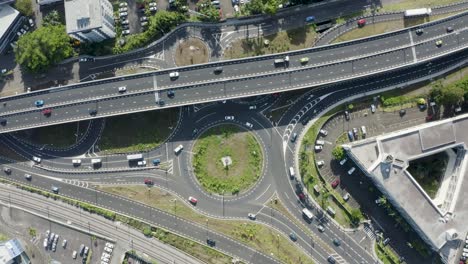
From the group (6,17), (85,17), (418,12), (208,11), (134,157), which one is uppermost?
(418,12)

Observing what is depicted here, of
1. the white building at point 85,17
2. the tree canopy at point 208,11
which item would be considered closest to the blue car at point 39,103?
the white building at point 85,17

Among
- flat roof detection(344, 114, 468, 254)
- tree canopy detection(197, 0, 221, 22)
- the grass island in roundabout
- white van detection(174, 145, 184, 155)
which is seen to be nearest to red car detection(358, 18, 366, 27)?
flat roof detection(344, 114, 468, 254)

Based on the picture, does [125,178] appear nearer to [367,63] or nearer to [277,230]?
[277,230]

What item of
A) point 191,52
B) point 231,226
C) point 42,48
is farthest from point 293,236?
point 42,48

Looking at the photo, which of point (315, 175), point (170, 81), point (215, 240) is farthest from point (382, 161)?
point (170, 81)

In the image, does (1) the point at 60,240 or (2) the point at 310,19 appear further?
(1) the point at 60,240

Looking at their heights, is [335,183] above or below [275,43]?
below

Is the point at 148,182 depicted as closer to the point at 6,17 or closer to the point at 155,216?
the point at 155,216
